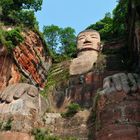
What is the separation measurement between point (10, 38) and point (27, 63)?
2.27 m

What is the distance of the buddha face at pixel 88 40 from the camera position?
24.2m

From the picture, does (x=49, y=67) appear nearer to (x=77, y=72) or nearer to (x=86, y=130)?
(x=77, y=72)

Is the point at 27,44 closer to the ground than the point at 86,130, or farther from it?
farther from it

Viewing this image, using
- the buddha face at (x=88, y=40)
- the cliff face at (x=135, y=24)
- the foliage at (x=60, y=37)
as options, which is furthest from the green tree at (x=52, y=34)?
the cliff face at (x=135, y=24)

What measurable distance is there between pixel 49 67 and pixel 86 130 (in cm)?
865

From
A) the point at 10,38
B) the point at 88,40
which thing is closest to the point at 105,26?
the point at 88,40

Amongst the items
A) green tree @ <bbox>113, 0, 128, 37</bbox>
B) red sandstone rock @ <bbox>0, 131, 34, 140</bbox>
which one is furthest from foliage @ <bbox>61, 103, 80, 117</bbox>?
green tree @ <bbox>113, 0, 128, 37</bbox>

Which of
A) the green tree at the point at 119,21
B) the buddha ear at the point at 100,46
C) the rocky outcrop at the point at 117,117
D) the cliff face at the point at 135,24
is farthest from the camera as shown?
the green tree at the point at 119,21

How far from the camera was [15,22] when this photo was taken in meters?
21.7

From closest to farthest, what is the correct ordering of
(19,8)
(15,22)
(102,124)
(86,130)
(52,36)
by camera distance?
(102,124)
(86,130)
(15,22)
(19,8)
(52,36)

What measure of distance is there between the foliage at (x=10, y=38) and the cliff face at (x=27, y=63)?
1.00 ft

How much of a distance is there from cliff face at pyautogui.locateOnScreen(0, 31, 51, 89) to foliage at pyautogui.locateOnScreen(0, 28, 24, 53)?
1.00ft

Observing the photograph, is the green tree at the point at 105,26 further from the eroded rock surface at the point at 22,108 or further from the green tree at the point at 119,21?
the eroded rock surface at the point at 22,108

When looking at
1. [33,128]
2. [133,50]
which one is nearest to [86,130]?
[33,128]
